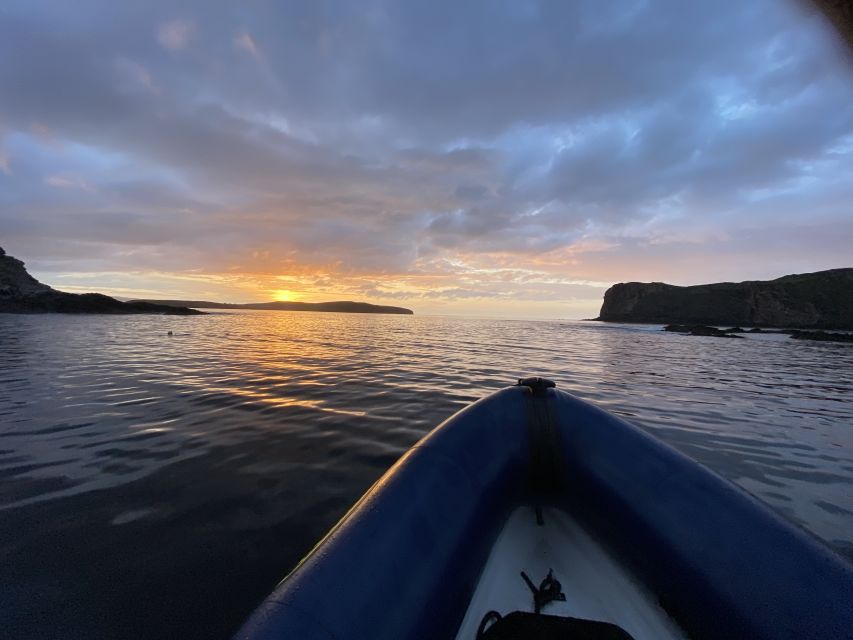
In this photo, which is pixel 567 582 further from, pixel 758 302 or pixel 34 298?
pixel 758 302

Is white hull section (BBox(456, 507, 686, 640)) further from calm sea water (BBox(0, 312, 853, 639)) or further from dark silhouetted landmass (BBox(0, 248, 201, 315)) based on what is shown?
dark silhouetted landmass (BBox(0, 248, 201, 315))

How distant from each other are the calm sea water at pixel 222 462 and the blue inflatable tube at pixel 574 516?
1.28m

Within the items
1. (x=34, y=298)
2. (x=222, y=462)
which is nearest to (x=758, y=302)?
(x=222, y=462)

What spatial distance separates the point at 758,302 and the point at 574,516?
102292 millimetres

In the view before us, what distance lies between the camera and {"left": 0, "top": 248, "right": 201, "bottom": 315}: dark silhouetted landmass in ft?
167

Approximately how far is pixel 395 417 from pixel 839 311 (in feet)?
329

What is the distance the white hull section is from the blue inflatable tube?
9 centimetres

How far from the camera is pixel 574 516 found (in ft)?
10.6

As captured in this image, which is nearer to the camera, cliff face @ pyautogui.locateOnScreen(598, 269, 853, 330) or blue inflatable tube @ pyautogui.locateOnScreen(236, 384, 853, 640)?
blue inflatable tube @ pyautogui.locateOnScreen(236, 384, 853, 640)

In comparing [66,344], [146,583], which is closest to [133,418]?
[146,583]

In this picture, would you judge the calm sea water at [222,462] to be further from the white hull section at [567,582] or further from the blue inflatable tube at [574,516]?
the white hull section at [567,582]

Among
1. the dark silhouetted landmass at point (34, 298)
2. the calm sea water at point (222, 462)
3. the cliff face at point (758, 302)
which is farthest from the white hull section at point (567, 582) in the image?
the cliff face at point (758, 302)

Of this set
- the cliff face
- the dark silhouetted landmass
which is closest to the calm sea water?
the dark silhouetted landmass

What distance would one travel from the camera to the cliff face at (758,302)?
70.3 metres
